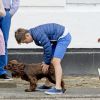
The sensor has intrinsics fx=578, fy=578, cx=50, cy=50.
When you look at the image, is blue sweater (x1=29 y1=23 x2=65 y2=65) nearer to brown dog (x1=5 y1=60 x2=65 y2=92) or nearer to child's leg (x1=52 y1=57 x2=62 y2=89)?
child's leg (x1=52 y1=57 x2=62 y2=89)

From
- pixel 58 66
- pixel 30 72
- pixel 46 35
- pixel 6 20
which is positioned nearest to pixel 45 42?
pixel 46 35

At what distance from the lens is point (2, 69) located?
10.0 m

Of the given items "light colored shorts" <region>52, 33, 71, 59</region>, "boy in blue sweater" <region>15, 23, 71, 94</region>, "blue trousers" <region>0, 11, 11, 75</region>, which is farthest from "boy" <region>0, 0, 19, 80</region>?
"light colored shorts" <region>52, 33, 71, 59</region>

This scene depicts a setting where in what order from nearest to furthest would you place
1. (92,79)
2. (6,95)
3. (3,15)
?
(6,95) < (3,15) < (92,79)

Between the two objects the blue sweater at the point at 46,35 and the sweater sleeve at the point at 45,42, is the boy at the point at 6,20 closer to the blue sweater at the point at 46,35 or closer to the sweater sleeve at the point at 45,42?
the blue sweater at the point at 46,35

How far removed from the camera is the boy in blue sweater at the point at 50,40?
8.62 metres

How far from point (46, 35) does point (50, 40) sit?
14 centimetres

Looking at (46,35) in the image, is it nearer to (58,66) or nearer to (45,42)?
(45,42)

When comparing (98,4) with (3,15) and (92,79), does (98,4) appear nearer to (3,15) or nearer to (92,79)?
(92,79)

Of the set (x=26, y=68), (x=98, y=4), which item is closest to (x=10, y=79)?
(x=26, y=68)

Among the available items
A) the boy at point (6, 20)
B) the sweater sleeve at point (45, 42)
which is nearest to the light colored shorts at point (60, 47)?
the sweater sleeve at point (45, 42)

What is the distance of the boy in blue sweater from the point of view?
8.62 m

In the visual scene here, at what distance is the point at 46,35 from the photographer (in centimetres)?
870

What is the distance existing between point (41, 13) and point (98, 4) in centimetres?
116
